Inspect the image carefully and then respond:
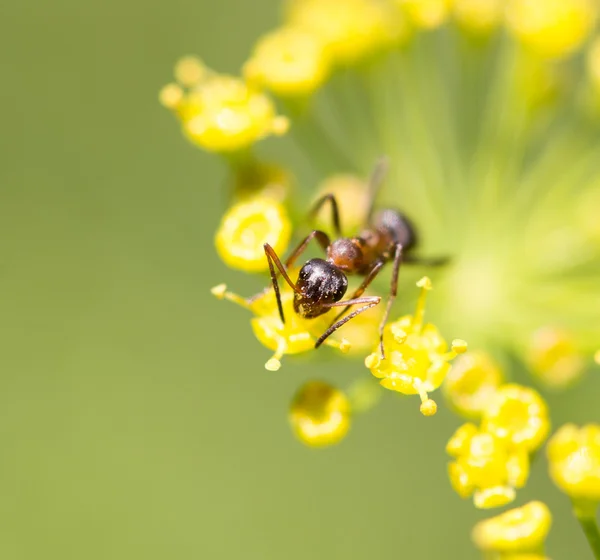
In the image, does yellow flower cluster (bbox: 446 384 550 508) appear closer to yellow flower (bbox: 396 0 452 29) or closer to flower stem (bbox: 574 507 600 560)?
flower stem (bbox: 574 507 600 560)

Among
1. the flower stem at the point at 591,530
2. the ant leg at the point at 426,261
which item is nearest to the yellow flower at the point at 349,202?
the ant leg at the point at 426,261

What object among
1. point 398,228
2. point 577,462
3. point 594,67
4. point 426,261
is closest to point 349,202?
point 398,228

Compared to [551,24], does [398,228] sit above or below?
below

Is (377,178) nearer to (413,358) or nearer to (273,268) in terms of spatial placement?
(273,268)

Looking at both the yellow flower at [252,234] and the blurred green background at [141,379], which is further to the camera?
the blurred green background at [141,379]

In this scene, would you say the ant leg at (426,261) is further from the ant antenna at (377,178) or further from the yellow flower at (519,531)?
the yellow flower at (519,531)

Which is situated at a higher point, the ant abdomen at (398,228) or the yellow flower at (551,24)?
the yellow flower at (551,24)
